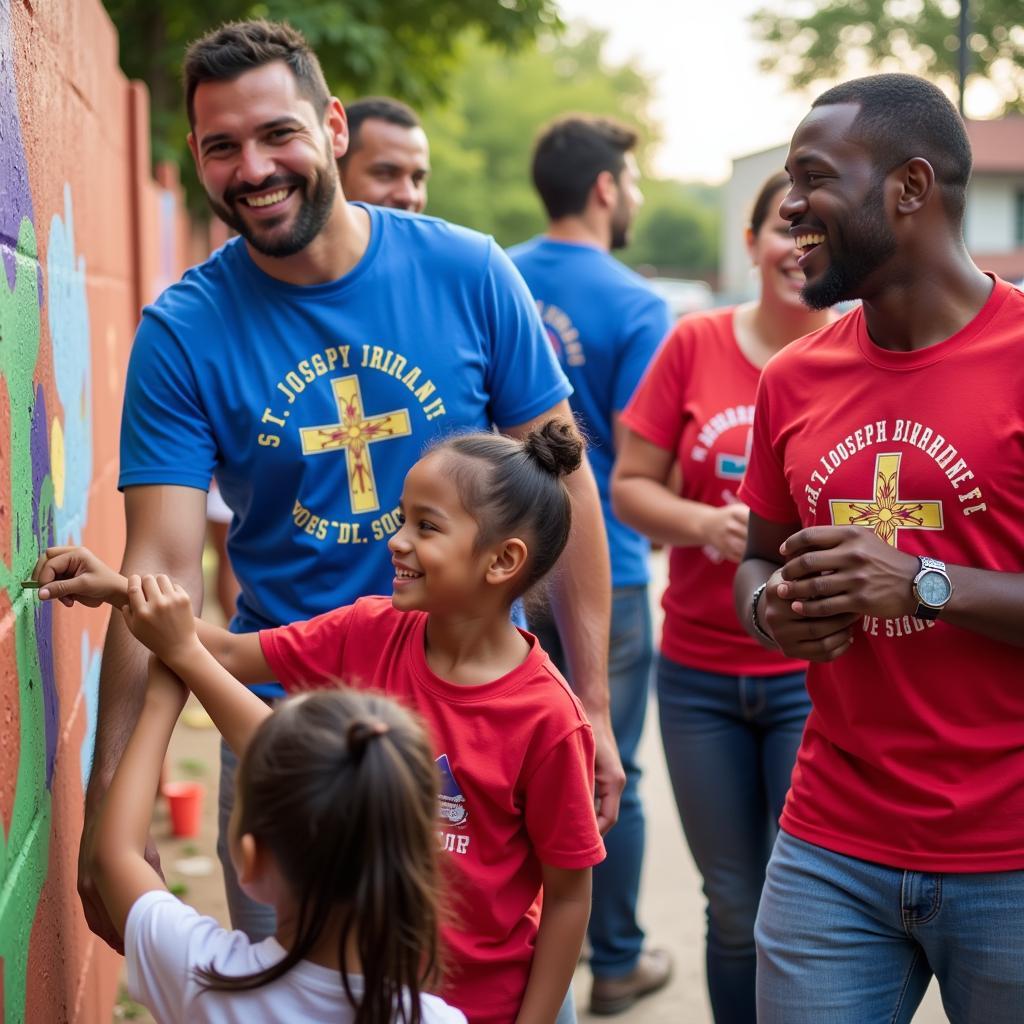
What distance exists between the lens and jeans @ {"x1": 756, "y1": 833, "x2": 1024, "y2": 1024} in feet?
8.15

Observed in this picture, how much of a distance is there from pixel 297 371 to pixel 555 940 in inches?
47.1

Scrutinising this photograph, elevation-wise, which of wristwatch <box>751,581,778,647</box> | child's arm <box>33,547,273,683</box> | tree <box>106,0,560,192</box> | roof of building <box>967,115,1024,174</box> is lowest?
wristwatch <box>751,581,778,647</box>

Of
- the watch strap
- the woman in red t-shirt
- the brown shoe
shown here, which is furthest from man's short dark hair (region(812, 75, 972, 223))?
the brown shoe

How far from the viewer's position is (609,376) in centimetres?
501

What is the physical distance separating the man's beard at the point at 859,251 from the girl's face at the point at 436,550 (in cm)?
73

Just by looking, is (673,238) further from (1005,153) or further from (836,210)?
(836,210)

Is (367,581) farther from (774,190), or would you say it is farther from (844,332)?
(774,190)

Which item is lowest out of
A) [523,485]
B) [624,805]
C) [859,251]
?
[624,805]

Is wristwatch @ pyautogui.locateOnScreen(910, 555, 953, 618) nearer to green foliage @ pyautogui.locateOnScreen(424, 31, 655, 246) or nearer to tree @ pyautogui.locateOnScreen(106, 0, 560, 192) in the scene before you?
tree @ pyautogui.locateOnScreen(106, 0, 560, 192)

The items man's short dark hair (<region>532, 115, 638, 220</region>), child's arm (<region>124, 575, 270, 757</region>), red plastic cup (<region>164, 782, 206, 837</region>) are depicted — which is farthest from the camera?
red plastic cup (<region>164, 782, 206, 837</region>)

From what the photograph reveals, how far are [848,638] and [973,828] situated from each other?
37 cm

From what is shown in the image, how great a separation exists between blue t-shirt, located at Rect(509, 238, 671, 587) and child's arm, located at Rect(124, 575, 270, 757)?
262 centimetres

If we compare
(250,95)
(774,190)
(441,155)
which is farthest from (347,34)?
(441,155)

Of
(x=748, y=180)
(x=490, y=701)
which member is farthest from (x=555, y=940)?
(x=748, y=180)
